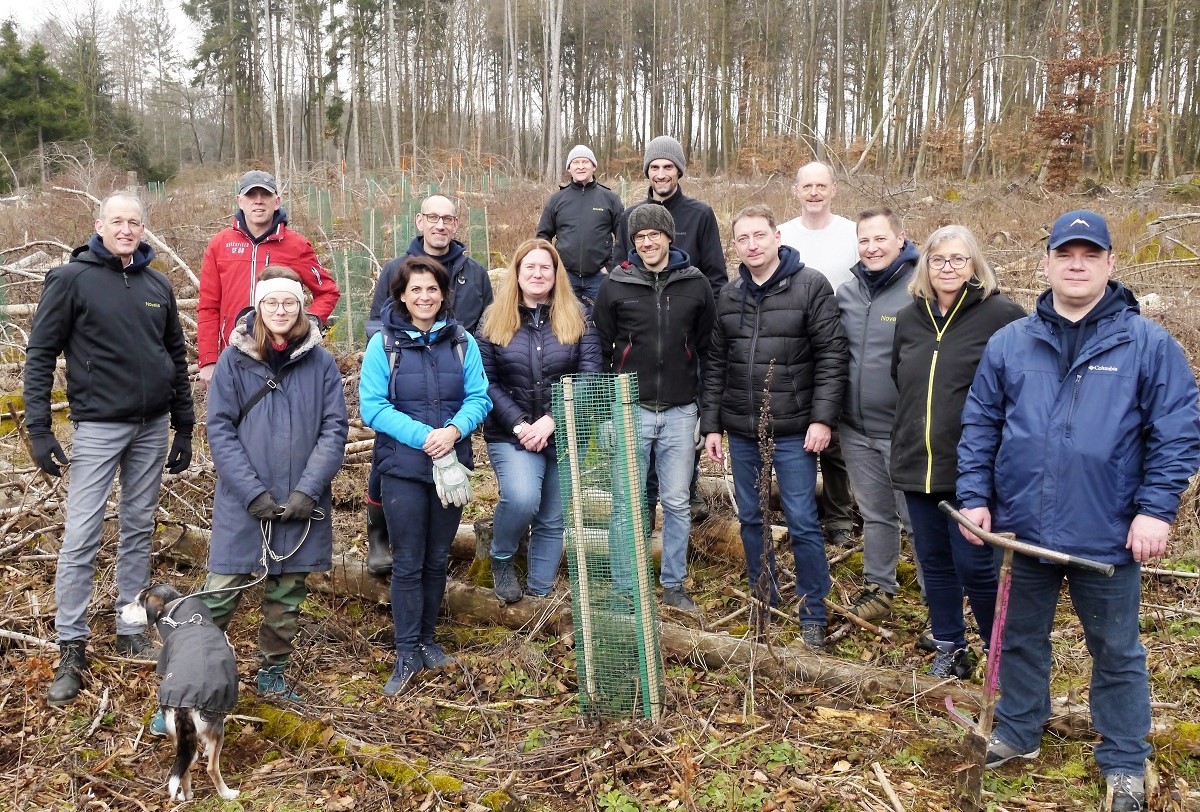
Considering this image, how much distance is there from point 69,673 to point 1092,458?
444cm

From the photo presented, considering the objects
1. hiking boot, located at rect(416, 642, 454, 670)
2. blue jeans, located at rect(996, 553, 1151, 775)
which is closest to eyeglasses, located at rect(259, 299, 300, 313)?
hiking boot, located at rect(416, 642, 454, 670)

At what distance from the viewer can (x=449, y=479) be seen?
3996 mm

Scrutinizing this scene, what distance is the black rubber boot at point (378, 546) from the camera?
4.84 meters

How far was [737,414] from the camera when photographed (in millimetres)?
4395

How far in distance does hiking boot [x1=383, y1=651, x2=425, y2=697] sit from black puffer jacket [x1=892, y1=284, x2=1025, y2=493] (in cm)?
241

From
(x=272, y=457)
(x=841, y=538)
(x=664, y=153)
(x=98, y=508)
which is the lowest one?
(x=841, y=538)

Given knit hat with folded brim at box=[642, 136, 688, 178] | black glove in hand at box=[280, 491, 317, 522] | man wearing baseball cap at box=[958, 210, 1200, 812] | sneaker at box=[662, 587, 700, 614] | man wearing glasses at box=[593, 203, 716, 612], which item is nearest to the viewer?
man wearing baseball cap at box=[958, 210, 1200, 812]

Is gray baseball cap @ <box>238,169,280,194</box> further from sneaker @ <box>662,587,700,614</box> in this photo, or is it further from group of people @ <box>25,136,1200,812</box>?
sneaker @ <box>662,587,700,614</box>

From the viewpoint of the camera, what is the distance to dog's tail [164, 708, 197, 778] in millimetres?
3236

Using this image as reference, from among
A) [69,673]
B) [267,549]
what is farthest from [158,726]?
[267,549]

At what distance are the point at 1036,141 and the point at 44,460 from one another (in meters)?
22.5

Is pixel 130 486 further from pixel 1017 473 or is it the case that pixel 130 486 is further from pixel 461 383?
pixel 1017 473

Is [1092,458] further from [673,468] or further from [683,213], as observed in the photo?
[683,213]

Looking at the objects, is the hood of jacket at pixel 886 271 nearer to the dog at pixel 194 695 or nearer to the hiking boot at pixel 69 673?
the dog at pixel 194 695
